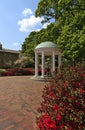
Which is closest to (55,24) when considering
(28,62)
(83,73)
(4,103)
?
(28,62)

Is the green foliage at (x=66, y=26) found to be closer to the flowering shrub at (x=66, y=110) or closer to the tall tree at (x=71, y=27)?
the tall tree at (x=71, y=27)

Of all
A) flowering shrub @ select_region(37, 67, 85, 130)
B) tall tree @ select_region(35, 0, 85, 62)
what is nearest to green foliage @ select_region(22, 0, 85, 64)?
tall tree @ select_region(35, 0, 85, 62)

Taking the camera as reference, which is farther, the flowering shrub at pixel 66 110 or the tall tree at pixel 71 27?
the tall tree at pixel 71 27

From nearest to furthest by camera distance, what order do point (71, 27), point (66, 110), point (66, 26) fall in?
1. point (66, 110)
2. point (71, 27)
3. point (66, 26)

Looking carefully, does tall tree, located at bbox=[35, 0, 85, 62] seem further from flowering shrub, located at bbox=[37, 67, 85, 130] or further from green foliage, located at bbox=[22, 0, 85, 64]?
flowering shrub, located at bbox=[37, 67, 85, 130]

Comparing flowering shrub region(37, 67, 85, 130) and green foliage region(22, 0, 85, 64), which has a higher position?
green foliage region(22, 0, 85, 64)

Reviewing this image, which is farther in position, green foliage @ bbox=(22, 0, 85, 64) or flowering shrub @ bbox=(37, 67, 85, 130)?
green foliage @ bbox=(22, 0, 85, 64)

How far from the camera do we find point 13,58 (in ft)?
155

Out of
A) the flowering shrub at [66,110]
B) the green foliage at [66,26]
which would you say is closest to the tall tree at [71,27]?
the green foliage at [66,26]

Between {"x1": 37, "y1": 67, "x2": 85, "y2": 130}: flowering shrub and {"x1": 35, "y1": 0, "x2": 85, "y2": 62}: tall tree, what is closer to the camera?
{"x1": 37, "y1": 67, "x2": 85, "y2": 130}: flowering shrub

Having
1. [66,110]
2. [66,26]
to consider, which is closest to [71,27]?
[66,26]

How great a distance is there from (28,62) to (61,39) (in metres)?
14.1

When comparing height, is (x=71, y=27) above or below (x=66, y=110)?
above

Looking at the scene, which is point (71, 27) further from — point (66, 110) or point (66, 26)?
point (66, 110)
